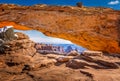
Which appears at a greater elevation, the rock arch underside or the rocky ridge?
the rock arch underside

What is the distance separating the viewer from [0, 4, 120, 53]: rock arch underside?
13.3ft

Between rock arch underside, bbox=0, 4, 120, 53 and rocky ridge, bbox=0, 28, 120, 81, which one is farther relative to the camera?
rocky ridge, bbox=0, 28, 120, 81

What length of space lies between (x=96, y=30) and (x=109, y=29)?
0.91 ft

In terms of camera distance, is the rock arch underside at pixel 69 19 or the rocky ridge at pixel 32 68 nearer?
the rock arch underside at pixel 69 19

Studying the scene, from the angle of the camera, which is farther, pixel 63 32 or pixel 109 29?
pixel 63 32

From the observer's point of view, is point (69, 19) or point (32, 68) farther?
point (32, 68)

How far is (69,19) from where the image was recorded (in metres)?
4.16

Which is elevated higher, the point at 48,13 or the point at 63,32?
the point at 48,13

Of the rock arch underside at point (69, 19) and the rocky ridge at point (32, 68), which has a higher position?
the rock arch underside at point (69, 19)

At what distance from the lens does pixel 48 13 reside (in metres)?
4.21

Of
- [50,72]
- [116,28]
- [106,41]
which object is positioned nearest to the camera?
[116,28]

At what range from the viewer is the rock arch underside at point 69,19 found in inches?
160

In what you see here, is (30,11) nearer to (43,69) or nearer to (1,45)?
(43,69)

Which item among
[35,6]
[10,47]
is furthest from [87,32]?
[10,47]
